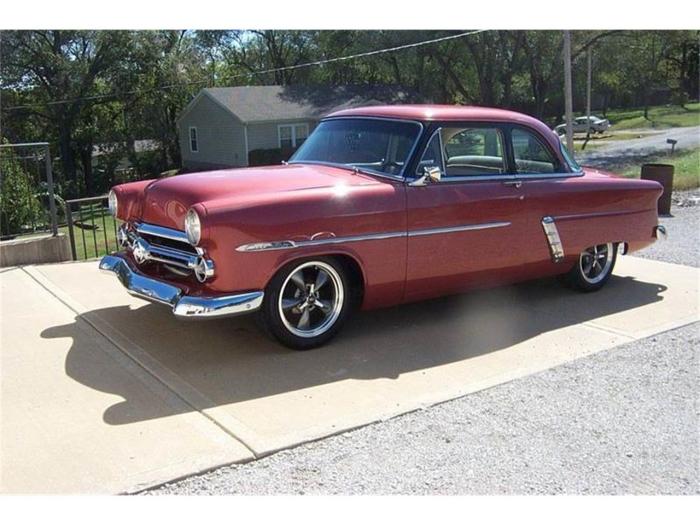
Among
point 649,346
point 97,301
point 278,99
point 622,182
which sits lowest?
point 649,346

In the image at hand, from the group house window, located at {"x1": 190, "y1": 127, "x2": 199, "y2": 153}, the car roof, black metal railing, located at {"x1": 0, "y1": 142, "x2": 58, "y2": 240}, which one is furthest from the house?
the car roof

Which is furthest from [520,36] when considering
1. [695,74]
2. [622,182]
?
[695,74]

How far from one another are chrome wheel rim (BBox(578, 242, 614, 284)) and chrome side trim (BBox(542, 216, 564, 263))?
538 millimetres

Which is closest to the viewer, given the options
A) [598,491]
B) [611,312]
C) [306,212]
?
[598,491]

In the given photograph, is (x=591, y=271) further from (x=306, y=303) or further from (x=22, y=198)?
(x=22, y=198)

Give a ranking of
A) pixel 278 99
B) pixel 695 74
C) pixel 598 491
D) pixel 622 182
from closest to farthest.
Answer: pixel 598 491
pixel 622 182
pixel 278 99
pixel 695 74

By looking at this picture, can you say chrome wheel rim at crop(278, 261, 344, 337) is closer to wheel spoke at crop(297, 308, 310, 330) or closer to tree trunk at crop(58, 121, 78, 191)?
wheel spoke at crop(297, 308, 310, 330)

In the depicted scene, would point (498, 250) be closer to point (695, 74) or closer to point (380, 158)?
point (380, 158)

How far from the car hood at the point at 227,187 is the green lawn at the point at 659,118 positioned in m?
46.2

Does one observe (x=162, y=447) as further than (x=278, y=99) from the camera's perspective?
No

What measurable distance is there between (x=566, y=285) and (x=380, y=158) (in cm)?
242

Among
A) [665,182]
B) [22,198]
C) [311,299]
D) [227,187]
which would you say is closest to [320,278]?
[311,299]

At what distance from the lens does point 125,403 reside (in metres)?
3.86

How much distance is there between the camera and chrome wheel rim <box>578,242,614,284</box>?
6.45 m
